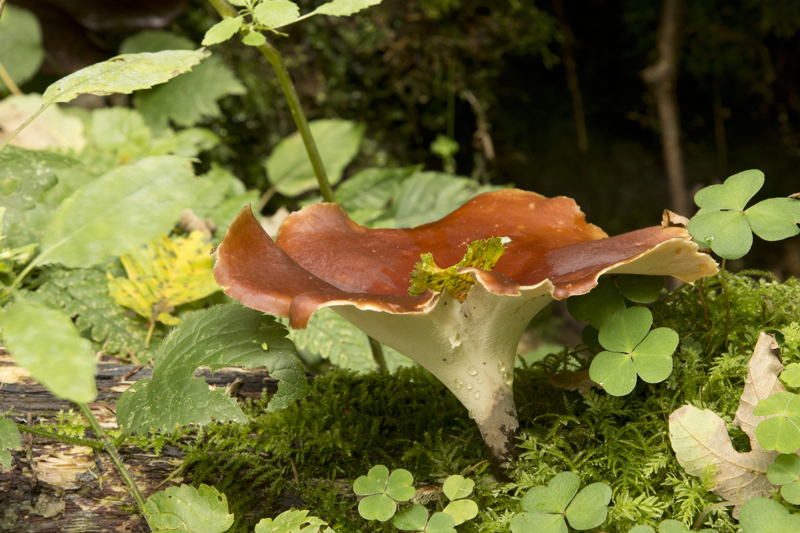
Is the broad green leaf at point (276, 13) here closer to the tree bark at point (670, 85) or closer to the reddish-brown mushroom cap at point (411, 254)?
the reddish-brown mushroom cap at point (411, 254)

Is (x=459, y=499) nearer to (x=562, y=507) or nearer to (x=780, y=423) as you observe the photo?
(x=562, y=507)

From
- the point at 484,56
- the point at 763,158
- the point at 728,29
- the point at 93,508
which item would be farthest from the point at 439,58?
the point at 93,508

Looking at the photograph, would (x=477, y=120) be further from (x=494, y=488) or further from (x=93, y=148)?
(x=494, y=488)

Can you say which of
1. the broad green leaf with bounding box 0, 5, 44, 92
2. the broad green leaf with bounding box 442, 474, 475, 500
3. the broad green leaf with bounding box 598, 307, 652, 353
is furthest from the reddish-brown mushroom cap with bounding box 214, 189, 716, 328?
the broad green leaf with bounding box 0, 5, 44, 92

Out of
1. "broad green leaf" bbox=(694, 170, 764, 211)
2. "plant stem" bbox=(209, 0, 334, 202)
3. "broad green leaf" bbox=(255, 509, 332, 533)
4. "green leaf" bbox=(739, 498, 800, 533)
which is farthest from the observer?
"plant stem" bbox=(209, 0, 334, 202)

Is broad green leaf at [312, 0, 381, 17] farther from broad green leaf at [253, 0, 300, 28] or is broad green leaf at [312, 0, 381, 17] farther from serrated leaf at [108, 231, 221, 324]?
Result: serrated leaf at [108, 231, 221, 324]

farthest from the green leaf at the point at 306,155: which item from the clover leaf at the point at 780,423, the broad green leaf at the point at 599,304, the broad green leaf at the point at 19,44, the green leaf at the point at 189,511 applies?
the clover leaf at the point at 780,423
